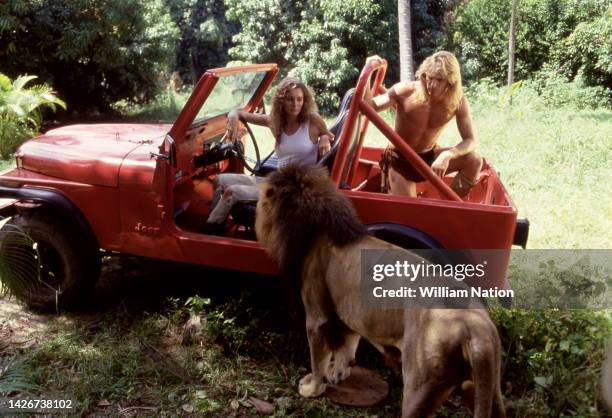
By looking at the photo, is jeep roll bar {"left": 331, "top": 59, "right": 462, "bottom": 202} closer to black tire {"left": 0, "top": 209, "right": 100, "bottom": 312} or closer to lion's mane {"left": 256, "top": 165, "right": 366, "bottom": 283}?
lion's mane {"left": 256, "top": 165, "right": 366, "bottom": 283}

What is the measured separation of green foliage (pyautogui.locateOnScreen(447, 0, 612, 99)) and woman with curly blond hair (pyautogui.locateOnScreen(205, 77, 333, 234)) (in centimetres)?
1168

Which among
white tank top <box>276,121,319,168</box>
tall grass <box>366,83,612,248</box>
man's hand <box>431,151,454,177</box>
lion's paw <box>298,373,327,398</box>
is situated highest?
white tank top <box>276,121,319,168</box>

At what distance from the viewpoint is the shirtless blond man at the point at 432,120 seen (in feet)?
11.3

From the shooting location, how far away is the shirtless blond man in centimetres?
346

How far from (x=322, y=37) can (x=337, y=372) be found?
10.6 metres

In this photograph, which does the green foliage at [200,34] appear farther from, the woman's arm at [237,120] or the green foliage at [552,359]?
the green foliage at [552,359]

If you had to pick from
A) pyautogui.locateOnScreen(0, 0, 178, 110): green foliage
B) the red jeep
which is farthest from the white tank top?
pyautogui.locateOnScreen(0, 0, 178, 110): green foliage

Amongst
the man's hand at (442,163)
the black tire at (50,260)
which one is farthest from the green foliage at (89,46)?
the man's hand at (442,163)

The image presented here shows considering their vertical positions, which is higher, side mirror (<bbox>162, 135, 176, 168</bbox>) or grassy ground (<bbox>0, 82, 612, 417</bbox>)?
side mirror (<bbox>162, 135, 176, 168</bbox>)

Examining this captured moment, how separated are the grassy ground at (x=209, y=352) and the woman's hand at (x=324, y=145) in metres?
1.06

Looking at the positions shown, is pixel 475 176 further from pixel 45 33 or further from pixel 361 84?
pixel 45 33

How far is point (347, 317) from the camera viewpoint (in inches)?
113

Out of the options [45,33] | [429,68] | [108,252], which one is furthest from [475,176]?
[45,33]

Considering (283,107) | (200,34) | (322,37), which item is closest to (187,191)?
(283,107)
